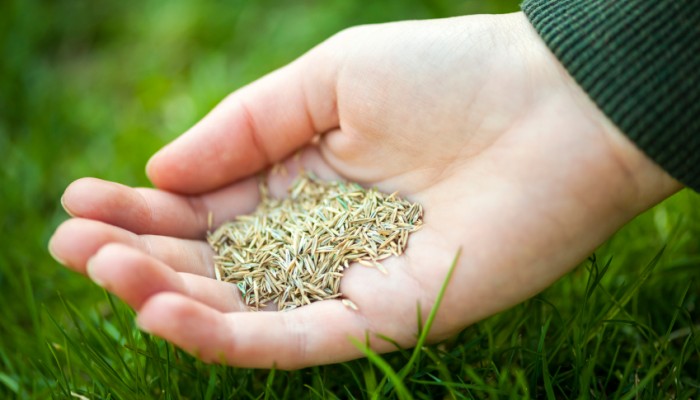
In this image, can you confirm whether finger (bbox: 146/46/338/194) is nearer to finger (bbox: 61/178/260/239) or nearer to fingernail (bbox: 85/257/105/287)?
finger (bbox: 61/178/260/239)

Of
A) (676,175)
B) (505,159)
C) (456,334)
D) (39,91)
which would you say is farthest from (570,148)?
(39,91)

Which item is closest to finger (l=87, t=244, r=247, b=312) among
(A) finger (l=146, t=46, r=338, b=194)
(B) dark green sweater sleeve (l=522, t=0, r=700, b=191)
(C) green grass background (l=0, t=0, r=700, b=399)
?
(C) green grass background (l=0, t=0, r=700, b=399)

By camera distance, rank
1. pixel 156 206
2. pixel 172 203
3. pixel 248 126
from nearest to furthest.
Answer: pixel 156 206 < pixel 172 203 < pixel 248 126

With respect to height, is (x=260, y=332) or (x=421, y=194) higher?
(x=421, y=194)

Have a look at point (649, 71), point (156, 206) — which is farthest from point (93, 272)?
point (649, 71)

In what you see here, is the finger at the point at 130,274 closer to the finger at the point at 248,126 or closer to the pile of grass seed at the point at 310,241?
the pile of grass seed at the point at 310,241

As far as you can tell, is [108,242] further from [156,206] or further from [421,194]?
[421,194]
